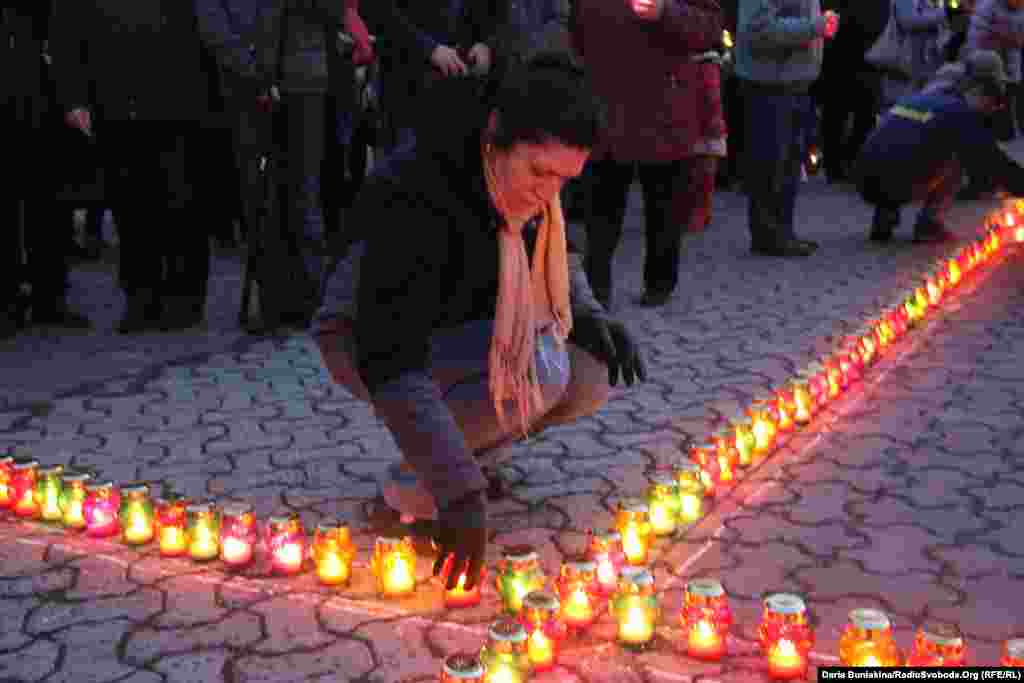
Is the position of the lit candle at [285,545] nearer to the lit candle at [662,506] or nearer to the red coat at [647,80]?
the lit candle at [662,506]

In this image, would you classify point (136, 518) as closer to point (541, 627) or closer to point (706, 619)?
point (541, 627)

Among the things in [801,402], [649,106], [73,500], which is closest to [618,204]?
[649,106]

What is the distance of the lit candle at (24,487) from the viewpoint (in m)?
4.28

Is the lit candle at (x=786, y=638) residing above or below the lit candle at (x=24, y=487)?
above

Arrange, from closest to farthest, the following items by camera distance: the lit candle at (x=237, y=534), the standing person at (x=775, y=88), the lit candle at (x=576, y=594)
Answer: the lit candle at (x=576, y=594) → the lit candle at (x=237, y=534) → the standing person at (x=775, y=88)

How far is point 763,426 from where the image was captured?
4.88m

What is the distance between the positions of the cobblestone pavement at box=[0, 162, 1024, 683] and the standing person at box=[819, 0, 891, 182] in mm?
4692

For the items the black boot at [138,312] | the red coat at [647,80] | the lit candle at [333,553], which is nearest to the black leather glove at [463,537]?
the lit candle at [333,553]

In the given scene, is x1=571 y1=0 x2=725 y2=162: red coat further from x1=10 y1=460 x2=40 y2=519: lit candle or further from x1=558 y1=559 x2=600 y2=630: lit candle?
x1=558 y1=559 x2=600 y2=630: lit candle

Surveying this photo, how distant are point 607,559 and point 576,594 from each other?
0.67 ft

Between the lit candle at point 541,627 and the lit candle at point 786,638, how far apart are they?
0.51 metres

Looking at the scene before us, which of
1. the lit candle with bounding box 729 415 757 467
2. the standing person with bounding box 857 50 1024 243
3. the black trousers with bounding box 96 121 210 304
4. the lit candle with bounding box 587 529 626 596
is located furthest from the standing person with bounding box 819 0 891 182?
the lit candle with bounding box 587 529 626 596

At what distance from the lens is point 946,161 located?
9.02m

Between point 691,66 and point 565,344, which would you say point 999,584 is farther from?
point 691,66
